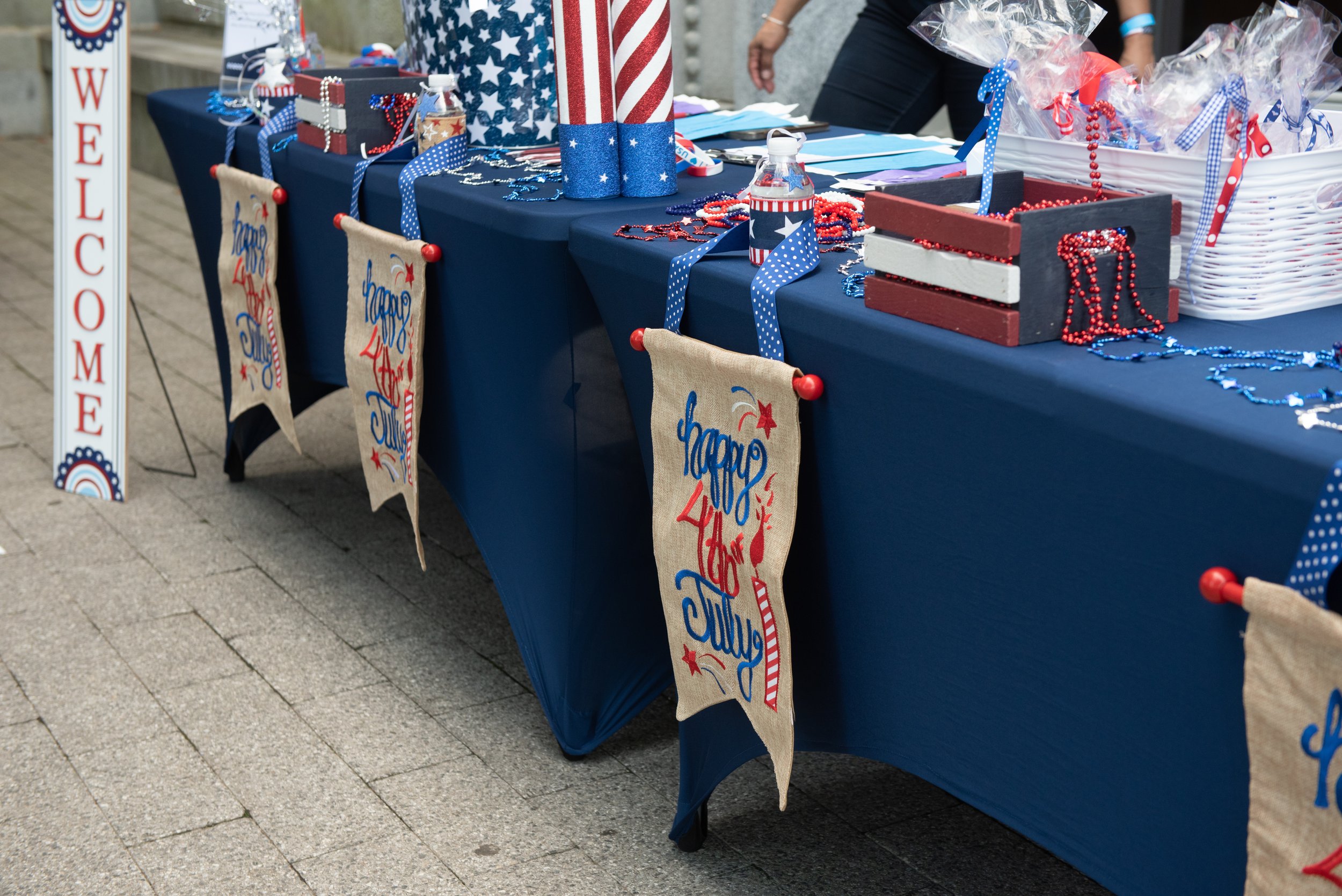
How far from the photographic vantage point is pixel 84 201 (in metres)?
3.16

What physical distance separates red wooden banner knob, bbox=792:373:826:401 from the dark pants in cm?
158

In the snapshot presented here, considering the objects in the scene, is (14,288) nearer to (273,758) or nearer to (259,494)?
(259,494)

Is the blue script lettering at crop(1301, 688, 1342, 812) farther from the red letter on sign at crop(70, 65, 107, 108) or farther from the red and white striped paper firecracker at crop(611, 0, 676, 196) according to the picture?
the red letter on sign at crop(70, 65, 107, 108)

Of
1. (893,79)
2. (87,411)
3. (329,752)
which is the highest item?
(893,79)

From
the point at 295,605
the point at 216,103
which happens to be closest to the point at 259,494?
the point at 295,605

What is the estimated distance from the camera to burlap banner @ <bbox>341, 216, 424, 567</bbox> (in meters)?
2.12

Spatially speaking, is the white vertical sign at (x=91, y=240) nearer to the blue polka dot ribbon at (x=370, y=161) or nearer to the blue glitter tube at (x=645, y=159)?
the blue polka dot ribbon at (x=370, y=161)

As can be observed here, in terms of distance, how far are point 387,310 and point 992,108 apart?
3.73 feet

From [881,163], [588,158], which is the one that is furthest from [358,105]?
[881,163]

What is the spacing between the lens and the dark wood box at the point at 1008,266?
1161 millimetres

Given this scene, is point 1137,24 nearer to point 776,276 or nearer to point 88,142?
point 776,276

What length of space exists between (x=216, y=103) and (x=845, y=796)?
2.00m

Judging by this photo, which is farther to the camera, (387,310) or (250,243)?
(250,243)

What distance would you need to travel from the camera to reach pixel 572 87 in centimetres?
184
